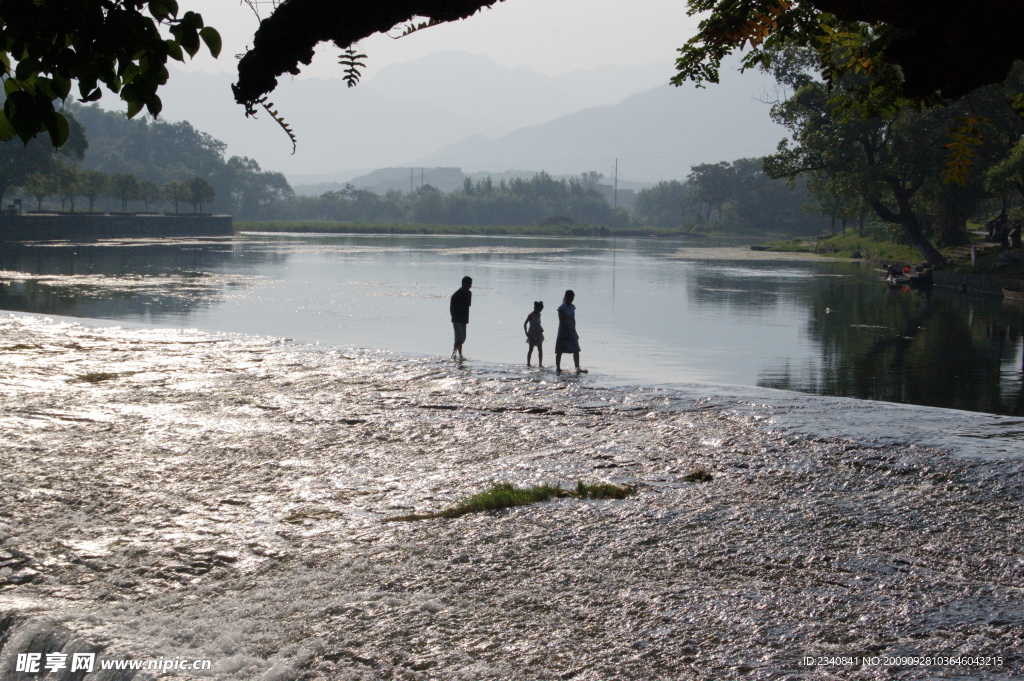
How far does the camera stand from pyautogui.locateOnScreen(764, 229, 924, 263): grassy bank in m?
53.8

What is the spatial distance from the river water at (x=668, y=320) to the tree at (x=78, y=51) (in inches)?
365

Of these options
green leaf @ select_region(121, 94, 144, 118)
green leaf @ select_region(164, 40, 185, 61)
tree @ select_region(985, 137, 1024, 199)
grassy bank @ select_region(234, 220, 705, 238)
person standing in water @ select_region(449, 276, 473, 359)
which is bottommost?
person standing in water @ select_region(449, 276, 473, 359)

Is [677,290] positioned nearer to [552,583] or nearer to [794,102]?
[794,102]

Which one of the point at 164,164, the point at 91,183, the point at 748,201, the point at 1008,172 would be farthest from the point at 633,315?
the point at 164,164

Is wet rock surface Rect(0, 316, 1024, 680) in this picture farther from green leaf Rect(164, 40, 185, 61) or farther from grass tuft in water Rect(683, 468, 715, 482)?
green leaf Rect(164, 40, 185, 61)

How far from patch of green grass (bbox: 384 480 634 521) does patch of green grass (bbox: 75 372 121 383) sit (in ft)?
25.6

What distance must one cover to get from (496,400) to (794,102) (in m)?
37.1

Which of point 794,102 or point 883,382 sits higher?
point 794,102

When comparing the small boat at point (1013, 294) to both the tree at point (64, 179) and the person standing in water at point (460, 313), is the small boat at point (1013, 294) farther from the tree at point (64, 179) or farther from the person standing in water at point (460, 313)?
the tree at point (64, 179)

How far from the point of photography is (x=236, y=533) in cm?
722

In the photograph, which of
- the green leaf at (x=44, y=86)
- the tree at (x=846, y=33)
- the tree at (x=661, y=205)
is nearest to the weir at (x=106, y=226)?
the green leaf at (x=44, y=86)

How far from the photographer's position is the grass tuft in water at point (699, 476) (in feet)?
29.3

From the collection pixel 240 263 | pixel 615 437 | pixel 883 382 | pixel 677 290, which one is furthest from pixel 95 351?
pixel 240 263

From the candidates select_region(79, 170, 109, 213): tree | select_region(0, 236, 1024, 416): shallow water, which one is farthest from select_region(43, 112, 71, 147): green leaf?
select_region(79, 170, 109, 213): tree
